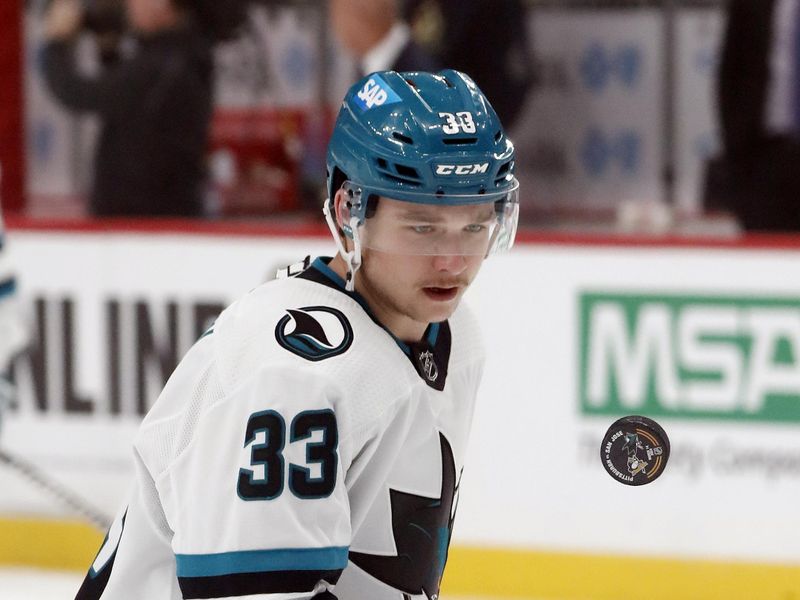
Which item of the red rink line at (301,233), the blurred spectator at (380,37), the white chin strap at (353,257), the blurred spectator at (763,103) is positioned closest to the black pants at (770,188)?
the blurred spectator at (763,103)

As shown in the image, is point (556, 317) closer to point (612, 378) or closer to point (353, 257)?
point (612, 378)

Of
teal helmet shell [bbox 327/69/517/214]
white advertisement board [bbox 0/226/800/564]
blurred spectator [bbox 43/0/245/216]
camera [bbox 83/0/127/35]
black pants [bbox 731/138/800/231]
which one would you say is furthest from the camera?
camera [bbox 83/0/127/35]

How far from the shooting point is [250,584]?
1.40 meters

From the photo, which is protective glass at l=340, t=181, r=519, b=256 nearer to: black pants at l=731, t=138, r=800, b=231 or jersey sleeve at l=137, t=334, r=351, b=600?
jersey sleeve at l=137, t=334, r=351, b=600

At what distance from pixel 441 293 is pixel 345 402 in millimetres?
182

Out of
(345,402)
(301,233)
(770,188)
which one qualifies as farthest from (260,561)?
(770,188)

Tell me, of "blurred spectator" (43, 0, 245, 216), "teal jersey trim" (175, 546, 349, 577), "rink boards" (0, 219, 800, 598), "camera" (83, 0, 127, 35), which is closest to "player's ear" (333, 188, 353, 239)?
"teal jersey trim" (175, 546, 349, 577)

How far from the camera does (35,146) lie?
4926 mm

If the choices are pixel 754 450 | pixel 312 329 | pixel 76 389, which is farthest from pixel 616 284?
pixel 312 329

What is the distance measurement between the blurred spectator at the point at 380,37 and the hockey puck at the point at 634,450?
108 inches

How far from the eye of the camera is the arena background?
3650 millimetres

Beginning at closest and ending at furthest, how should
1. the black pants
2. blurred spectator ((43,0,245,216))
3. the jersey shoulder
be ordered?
the jersey shoulder → the black pants → blurred spectator ((43,0,245,216))

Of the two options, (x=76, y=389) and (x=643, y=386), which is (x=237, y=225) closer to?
(x=76, y=389)

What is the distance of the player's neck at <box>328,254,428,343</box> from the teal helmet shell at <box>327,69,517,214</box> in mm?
80
